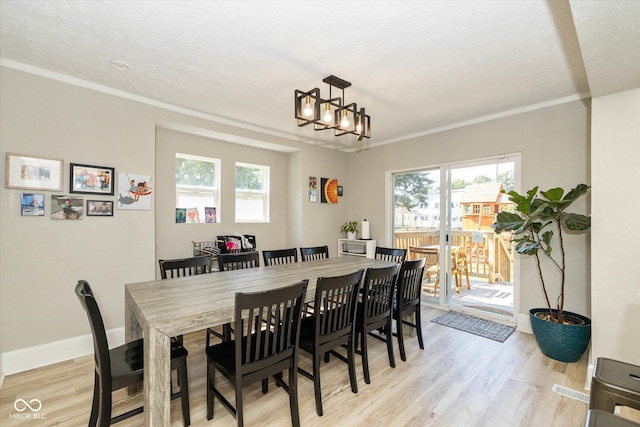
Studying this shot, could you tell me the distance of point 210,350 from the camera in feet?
6.33

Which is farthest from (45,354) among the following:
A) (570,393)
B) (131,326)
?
(570,393)

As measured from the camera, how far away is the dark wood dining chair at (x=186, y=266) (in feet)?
8.53

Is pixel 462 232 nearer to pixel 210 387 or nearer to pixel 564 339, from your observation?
pixel 564 339

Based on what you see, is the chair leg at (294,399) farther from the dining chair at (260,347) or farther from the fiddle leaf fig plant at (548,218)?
the fiddle leaf fig plant at (548,218)

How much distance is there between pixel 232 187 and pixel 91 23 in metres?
2.61

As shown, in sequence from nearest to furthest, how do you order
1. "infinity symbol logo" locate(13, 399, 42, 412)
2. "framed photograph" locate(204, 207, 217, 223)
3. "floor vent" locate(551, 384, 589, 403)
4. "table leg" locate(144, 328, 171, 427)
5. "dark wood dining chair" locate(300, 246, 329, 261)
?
"table leg" locate(144, 328, 171, 427) < "infinity symbol logo" locate(13, 399, 42, 412) < "floor vent" locate(551, 384, 589, 403) < "dark wood dining chair" locate(300, 246, 329, 261) < "framed photograph" locate(204, 207, 217, 223)

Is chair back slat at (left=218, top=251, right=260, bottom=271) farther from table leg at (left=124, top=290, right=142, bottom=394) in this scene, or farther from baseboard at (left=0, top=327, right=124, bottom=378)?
baseboard at (left=0, top=327, right=124, bottom=378)

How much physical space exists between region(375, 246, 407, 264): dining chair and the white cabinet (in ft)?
3.77

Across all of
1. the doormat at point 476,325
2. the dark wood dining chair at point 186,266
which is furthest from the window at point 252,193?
the doormat at point 476,325

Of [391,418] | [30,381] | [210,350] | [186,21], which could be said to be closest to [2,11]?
[186,21]

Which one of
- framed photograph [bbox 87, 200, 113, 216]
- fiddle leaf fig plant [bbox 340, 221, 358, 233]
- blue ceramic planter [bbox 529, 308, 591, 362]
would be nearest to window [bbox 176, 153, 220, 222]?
framed photograph [bbox 87, 200, 113, 216]

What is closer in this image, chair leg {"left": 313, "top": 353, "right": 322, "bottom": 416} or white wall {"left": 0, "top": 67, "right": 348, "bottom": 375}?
chair leg {"left": 313, "top": 353, "right": 322, "bottom": 416}

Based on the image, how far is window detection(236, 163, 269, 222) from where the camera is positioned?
15.1 feet

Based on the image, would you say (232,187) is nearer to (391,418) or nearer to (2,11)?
(2,11)
